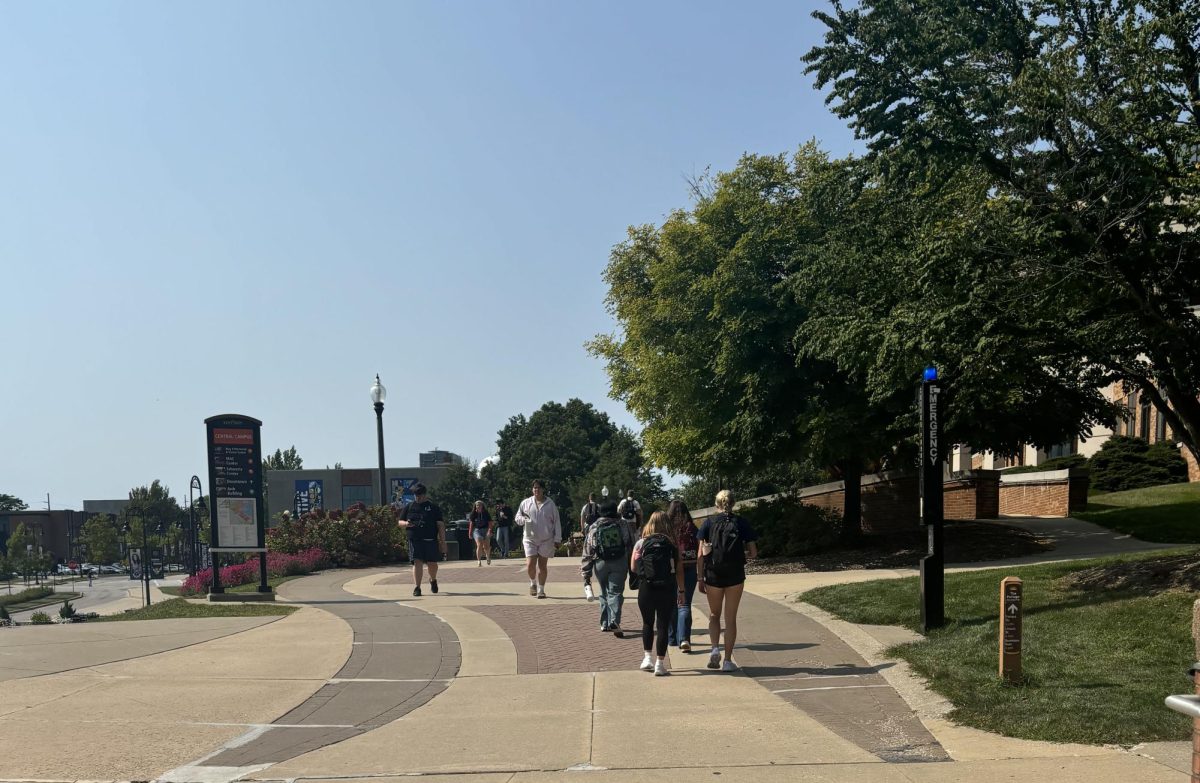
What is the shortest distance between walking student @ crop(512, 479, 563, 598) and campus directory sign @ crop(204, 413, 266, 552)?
4.52 metres

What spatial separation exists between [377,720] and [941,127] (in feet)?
29.5

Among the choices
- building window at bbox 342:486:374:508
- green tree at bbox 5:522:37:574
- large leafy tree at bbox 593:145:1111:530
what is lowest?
green tree at bbox 5:522:37:574

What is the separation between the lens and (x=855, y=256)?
14.4 m

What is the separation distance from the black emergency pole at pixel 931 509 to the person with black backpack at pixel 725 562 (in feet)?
7.13

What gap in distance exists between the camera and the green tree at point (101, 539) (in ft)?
310

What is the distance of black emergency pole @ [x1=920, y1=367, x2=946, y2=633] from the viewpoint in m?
10.8

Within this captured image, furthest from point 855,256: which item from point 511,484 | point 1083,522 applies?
point 511,484

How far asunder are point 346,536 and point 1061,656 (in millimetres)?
17760

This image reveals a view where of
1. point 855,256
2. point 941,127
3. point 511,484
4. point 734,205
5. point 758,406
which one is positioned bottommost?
point 511,484

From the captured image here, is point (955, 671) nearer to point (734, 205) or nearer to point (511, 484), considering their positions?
point (734, 205)

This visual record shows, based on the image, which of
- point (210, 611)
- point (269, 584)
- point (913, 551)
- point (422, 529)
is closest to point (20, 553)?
point (269, 584)

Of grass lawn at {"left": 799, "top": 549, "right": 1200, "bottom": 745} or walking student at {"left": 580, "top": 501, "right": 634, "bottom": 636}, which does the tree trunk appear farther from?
walking student at {"left": 580, "top": 501, "right": 634, "bottom": 636}

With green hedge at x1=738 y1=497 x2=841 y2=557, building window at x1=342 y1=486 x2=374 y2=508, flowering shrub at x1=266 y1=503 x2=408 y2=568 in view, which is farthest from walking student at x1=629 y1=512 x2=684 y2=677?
building window at x1=342 y1=486 x2=374 y2=508

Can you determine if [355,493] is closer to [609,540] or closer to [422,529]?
[422,529]
